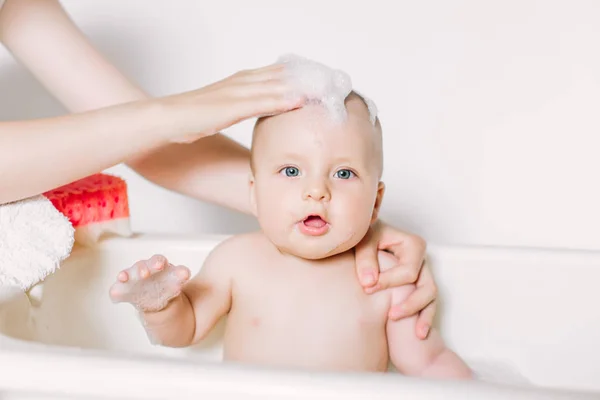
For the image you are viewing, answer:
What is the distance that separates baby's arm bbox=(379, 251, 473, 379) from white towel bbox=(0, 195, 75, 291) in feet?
1.47

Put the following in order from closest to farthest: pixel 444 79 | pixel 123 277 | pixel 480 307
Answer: pixel 123 277
pixel 480 307
pixel 444 79

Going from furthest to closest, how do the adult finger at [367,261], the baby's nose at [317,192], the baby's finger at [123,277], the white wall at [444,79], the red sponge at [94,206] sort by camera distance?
the white wall at [444,79] → the red sponge at [94,206] → the adult finger at [367,261] → the baby's nose at [317,192] → the baby's finger at [123,277]

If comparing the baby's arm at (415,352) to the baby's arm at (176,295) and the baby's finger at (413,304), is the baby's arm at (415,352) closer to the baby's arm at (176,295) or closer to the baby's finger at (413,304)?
the baby's finger at (413,304)

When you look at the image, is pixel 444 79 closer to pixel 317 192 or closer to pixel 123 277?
pixel 317 192

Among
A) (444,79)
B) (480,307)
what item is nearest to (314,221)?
(480,307)

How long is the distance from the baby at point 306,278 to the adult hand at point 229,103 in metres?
0.02

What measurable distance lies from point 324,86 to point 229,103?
0.12 meters

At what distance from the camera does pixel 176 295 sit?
0.89 meters

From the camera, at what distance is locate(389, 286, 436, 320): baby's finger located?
3.41 feet

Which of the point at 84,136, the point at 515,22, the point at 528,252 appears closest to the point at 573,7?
the point at 515,22

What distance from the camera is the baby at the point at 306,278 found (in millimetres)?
949

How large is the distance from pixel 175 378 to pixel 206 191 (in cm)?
60

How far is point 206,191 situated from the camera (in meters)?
1.24

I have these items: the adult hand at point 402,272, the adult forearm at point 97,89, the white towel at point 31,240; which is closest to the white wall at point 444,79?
the adult forearm at point 97,89
